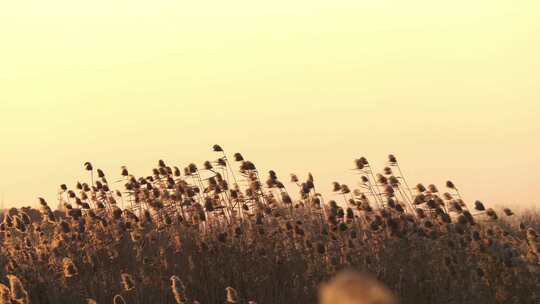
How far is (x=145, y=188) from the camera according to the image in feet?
34.8

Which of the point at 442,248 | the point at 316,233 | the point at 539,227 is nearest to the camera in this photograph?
the point at 442,248

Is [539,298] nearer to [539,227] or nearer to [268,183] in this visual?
[268,183]

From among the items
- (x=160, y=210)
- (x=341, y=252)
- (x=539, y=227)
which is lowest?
(x=539, y=227)

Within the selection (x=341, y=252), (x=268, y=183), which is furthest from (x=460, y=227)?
(x=268, y=183)

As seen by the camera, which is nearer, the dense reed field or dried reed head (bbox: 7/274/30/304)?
dried reed head (bbox: 7/274/30/304)

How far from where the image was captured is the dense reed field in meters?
8.13

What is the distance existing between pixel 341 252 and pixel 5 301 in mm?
4836

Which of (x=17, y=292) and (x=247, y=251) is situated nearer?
(x=17, y=292)

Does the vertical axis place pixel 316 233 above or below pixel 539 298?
above

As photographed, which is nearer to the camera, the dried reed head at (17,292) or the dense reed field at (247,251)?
the dried reed head at (17,292)

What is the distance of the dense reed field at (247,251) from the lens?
813 centimetres

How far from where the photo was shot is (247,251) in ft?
29.5

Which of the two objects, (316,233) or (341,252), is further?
(316,233)

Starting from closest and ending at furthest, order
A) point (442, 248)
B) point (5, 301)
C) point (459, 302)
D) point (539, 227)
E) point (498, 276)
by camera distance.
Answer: point (5, 301)
point (459, 302)
point (498, 276)
point (442, 248)
point (539, 227)
